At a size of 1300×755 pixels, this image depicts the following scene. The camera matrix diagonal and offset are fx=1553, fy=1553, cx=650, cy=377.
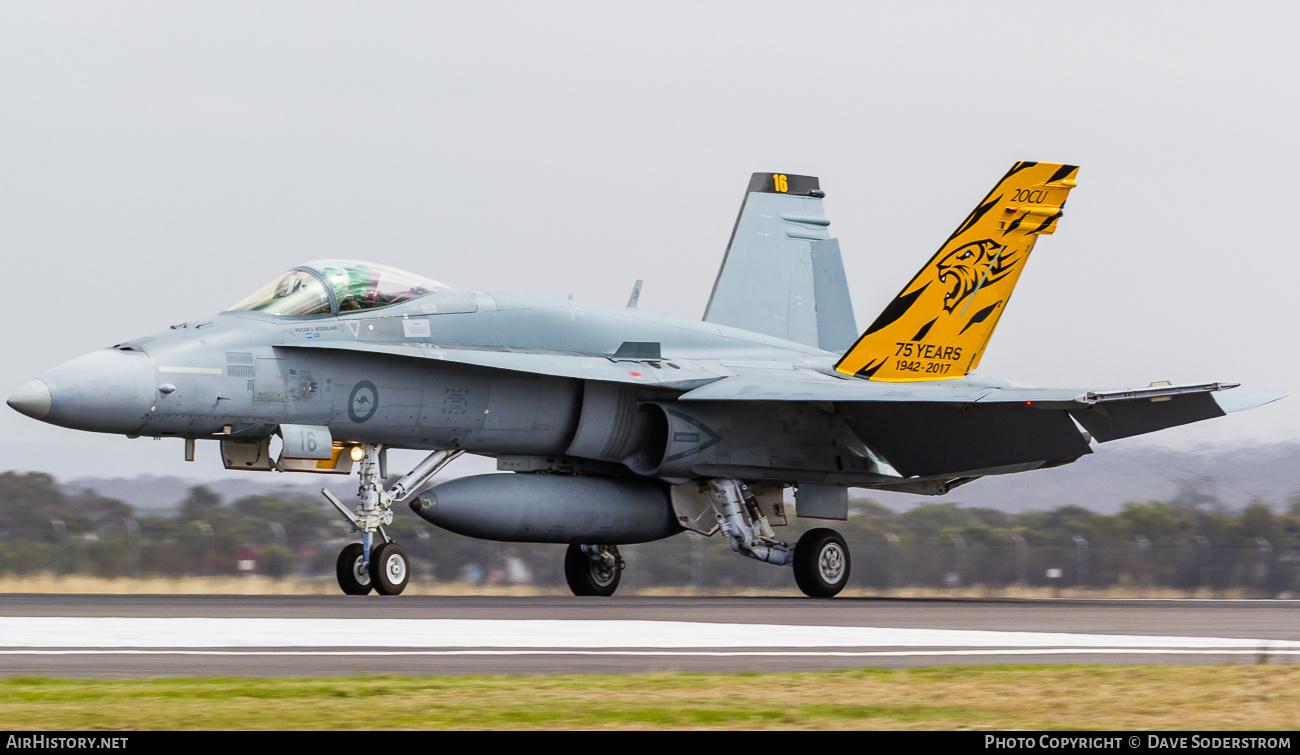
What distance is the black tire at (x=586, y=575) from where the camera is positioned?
17047 millimetres

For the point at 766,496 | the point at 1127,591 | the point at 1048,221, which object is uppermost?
the point at 1048,221

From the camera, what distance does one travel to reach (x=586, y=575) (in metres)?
17.0

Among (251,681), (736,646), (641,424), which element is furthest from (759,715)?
(641,424)

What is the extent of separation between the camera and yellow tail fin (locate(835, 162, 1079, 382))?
56.2 feet

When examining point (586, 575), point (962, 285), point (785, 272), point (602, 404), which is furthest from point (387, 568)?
point (785, 272)

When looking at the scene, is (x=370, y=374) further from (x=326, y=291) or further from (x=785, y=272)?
(x=785, y=272)

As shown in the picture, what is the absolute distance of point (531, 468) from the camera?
15750 millimetres

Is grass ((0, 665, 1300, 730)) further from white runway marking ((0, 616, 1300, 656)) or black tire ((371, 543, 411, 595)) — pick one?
black tire ((371, 543, 411, 595))

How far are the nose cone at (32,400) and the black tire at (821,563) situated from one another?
Result: 7687 mm

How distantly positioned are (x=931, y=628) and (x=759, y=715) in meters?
5.23

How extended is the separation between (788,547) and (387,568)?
4.69 m

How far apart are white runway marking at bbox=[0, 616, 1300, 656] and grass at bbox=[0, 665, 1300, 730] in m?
1.51

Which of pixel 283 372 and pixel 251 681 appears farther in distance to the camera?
pixel 283 372

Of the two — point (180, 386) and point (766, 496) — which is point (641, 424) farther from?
point (180, 386)
